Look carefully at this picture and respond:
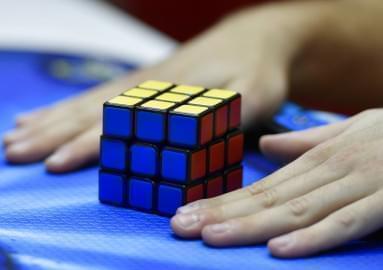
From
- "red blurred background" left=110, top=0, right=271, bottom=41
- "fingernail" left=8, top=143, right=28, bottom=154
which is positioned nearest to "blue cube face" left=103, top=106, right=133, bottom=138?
"fingernail" left=8, top=143, right=28, bottom=154

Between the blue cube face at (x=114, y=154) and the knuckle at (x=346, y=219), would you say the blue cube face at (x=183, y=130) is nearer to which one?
the blue cube face at (x=114, y=154)

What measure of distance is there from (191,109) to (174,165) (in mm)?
62

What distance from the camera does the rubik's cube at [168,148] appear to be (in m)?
0.84

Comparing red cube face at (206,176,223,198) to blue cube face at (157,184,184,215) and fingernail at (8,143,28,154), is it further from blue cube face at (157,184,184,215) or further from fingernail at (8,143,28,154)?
fingernail at (8,143,28,154)

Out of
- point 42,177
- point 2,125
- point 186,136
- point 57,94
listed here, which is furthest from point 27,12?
point 186,136

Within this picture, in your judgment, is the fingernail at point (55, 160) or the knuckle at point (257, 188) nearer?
the knuckle at point (257, 188)

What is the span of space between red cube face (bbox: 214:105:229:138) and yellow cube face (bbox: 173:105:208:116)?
0.06 ft

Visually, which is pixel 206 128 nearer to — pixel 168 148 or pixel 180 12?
pixel 168 148

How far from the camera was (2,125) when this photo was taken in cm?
122

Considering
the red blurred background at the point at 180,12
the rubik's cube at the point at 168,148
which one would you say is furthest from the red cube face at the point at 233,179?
the red blurred background at the point at 180,12

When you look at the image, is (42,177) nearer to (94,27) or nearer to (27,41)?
(27,41)

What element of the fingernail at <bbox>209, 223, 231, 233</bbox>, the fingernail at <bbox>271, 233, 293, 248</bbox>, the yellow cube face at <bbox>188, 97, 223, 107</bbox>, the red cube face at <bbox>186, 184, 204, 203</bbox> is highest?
the yellow cube face at <bbox>188, 97, 223, 107</bbox>

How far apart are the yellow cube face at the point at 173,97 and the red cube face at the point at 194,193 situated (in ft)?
0.32

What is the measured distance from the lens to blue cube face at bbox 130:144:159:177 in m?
0.85
